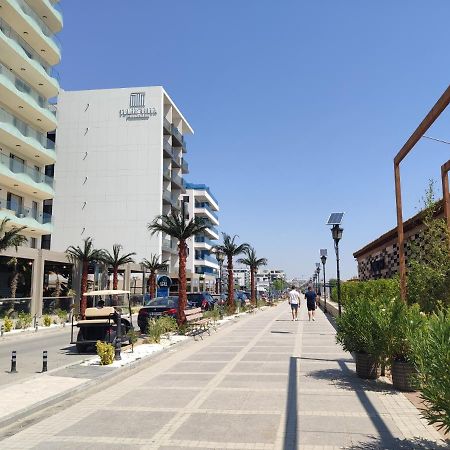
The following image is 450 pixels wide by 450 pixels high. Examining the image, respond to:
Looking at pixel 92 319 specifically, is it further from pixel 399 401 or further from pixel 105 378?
pixel 399 401

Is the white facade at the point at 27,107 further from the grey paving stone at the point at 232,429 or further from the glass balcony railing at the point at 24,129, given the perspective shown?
the grey paving stone at the point at 232,429

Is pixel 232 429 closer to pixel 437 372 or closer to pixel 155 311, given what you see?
pixel 437 372

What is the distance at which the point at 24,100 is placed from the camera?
36406mm

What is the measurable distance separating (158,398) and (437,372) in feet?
17.4

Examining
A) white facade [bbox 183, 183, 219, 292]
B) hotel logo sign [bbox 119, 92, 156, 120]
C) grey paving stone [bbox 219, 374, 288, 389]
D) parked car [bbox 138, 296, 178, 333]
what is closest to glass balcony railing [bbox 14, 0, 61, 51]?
hotel logo sign [bbox 119, 92, 156, 120]

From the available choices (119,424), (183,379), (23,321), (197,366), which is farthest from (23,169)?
(119,424)

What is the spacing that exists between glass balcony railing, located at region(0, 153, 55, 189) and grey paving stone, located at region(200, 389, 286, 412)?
30105mm

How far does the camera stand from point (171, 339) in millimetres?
17500

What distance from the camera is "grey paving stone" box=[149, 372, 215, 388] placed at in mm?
10188

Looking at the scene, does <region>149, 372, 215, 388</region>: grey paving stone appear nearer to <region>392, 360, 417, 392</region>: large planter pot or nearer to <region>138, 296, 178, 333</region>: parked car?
<region>392, 360, 417, 392</region>: large planter pot

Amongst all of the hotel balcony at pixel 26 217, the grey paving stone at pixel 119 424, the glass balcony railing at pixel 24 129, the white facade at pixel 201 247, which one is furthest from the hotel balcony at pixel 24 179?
the white facade at pixel 201 247

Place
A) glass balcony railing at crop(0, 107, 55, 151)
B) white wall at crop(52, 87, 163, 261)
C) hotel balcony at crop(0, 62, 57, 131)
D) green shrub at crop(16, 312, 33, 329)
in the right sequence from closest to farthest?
green shrub at crop(16, 312, 33, 329) < hotel balcony at crop(0, 62, 57, 131) < glass balcony railing at crop(0, 107, 55, 151) < white wall at crop(52, 87, 163, 261)

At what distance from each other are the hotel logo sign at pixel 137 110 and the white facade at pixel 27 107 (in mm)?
18233

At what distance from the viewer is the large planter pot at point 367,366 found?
10.1 m
